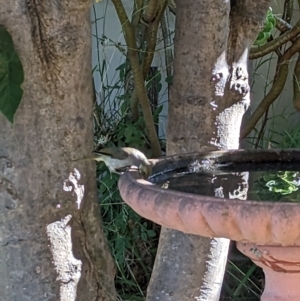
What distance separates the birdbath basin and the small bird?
31 mm

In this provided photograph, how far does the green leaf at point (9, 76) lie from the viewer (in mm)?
1441

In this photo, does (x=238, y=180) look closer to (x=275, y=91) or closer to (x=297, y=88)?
(x=275, y=91)

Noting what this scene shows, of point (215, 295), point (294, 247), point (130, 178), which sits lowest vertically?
point (215, 295)

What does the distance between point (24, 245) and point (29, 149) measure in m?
0.22

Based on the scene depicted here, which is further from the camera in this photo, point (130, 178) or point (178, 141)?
point (178, 141)

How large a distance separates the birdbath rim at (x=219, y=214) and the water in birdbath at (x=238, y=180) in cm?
18

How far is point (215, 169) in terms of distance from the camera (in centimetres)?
156

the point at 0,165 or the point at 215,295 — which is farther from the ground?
the point at 0,165

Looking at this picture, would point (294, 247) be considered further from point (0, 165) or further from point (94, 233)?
point (0, 165)

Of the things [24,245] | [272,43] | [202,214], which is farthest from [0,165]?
[272,43]

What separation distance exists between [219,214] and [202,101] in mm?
739

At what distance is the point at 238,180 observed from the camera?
1468 mm

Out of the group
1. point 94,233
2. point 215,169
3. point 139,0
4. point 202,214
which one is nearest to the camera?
point 202,214

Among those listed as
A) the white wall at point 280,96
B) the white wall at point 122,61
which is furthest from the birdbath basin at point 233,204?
the white wall at point 280,96
